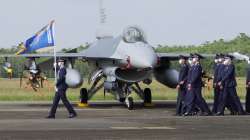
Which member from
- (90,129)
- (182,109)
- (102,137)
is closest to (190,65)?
(182,109)

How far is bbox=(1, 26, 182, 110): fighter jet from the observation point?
30.0m

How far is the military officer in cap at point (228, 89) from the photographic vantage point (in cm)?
2523

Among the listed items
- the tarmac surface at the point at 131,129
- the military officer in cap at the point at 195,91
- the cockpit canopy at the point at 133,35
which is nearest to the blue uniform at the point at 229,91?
the military officer in cap at the point at 195,91

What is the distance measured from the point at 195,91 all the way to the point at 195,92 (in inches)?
1.4

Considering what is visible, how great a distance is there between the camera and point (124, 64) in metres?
30.6

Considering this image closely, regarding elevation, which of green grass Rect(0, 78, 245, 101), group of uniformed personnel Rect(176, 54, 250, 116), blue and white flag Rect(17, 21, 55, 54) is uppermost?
blue and white flag Rect(17, 21, 55, 54)

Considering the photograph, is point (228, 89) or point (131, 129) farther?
point (228, 89)

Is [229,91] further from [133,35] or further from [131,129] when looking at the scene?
[131,129]

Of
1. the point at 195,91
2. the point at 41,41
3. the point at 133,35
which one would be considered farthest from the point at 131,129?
the point at 41,41

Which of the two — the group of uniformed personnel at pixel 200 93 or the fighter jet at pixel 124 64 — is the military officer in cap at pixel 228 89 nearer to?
the group of uniformed personnel at pixel 200 93

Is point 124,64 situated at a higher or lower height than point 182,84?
higher

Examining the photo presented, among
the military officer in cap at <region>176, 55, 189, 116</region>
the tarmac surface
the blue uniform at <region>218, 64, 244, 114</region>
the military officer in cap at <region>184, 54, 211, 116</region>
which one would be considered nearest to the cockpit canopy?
the military officer in cap at <region>176, 55, 189, 116</region>

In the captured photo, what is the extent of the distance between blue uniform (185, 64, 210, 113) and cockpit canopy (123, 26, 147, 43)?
234 inches

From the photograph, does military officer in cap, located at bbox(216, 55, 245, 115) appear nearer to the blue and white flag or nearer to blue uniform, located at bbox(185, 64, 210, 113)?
blue uniform, located at bbox(185, 64, 210, 113)
